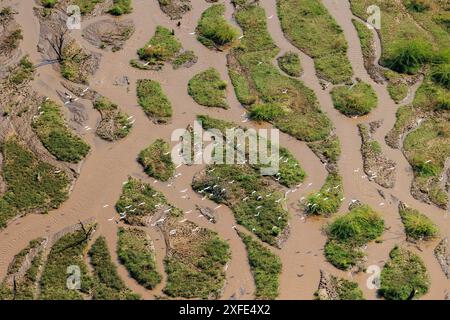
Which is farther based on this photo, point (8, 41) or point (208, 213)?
point (8, 41)

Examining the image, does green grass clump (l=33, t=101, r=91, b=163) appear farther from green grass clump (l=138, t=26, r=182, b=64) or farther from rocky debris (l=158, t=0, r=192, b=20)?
rocky debris (l=158, t=0, r=192, b=20)

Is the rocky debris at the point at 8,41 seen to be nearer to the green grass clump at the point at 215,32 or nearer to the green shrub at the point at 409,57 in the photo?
the green grass clump at the point at 215,32

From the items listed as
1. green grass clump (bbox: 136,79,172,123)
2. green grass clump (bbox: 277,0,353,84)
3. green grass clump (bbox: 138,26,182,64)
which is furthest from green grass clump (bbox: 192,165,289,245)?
green grass clump (bbox: 277,0,353,84)


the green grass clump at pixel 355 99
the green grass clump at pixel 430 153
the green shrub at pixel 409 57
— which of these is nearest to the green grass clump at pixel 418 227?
the green grass clump at pixel 430 153

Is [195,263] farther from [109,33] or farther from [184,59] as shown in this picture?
[109,33]

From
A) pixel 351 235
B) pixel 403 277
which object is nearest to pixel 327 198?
pixel 351 235

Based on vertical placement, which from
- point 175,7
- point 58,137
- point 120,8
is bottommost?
point 58,137
